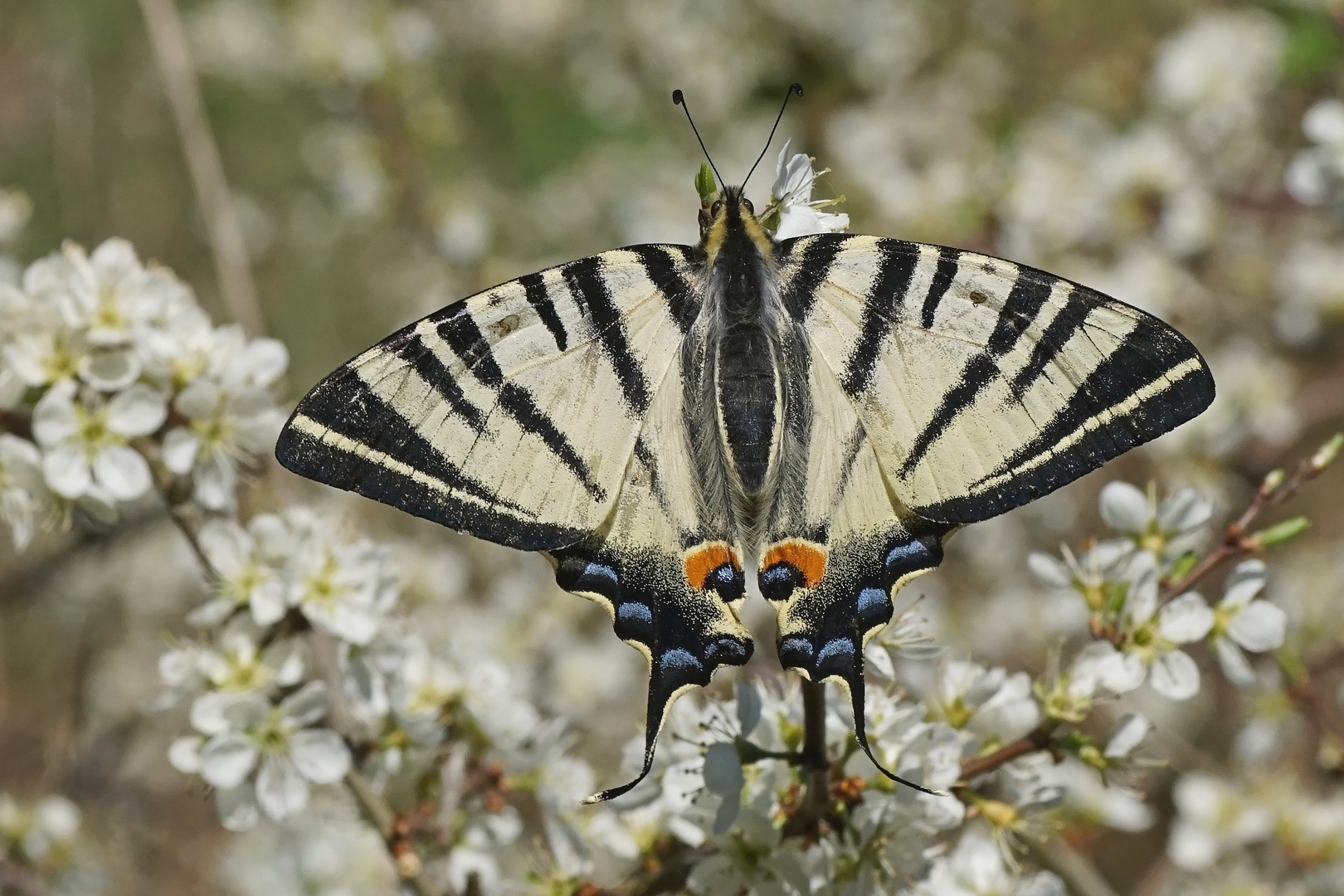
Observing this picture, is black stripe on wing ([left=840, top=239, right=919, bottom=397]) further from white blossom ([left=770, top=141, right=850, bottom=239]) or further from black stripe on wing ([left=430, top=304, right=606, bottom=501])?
black stripe on wing ([left=430, top=304, right=606, bottom=501])

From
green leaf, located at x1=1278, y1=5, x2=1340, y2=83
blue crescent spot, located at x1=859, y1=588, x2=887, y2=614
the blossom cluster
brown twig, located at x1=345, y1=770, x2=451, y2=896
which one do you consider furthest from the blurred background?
blue crescent spot, located at x1=859, y1=588, x2=887, y2=614

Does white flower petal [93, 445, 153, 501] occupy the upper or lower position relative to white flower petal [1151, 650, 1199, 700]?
upper


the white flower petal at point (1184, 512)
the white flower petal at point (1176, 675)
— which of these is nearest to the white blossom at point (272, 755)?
the white flower petal at point (1176, 675)

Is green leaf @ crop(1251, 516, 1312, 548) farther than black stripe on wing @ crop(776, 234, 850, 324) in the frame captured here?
No

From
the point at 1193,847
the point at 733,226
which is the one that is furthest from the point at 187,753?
the point at 1193,847

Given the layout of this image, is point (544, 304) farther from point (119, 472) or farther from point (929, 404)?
point (119, 472)

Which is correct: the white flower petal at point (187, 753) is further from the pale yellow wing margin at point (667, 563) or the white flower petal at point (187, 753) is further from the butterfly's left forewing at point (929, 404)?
the butterfly's left forewing at point (929, 404)

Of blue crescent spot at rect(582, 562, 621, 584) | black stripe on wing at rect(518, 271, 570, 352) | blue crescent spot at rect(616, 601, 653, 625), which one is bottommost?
blue crescent spot at rect(616, 601, 653, 625)
